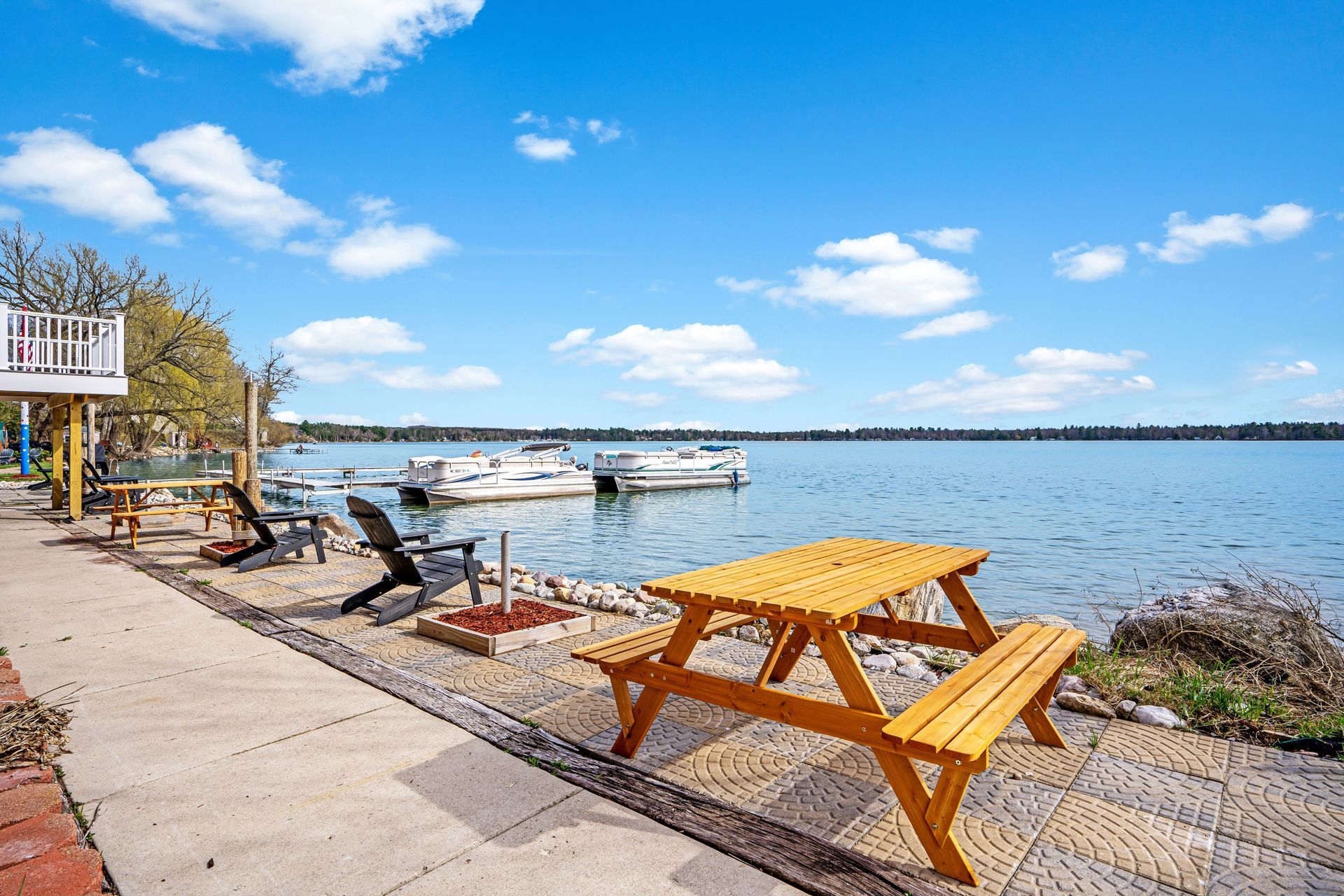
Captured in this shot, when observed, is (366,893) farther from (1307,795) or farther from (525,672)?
(1307,795)

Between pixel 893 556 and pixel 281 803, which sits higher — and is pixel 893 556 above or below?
above

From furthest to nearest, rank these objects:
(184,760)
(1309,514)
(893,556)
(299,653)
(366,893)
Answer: (1309,514) < (299,653) < (893,556) < (184,760) < (366,893)

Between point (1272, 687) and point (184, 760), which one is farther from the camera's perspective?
point (1272, 687)

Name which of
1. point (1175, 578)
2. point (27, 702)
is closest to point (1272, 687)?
point (27, 702)

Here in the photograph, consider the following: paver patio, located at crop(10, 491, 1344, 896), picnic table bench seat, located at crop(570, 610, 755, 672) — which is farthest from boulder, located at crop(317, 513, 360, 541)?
picnic table bench seat, located at crop(570, 610, 755, 672)

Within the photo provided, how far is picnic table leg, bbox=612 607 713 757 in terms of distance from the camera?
317 cm

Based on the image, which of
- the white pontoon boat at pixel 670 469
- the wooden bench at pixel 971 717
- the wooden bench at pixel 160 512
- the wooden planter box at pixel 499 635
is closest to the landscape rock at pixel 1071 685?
the wooden bench at pixel 971 717

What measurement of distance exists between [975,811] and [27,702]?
4625 mm

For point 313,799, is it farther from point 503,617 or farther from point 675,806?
point 503,617

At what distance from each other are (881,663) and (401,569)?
159 inches

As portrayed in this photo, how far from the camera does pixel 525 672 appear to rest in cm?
470

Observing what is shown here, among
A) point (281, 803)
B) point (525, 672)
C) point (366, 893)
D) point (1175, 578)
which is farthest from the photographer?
point (1175, 578)

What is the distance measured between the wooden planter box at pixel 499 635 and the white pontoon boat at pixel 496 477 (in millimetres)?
23517

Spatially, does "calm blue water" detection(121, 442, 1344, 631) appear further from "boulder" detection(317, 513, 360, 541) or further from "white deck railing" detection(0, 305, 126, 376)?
"white deck railing" detection(0, 305, 126, 376)
